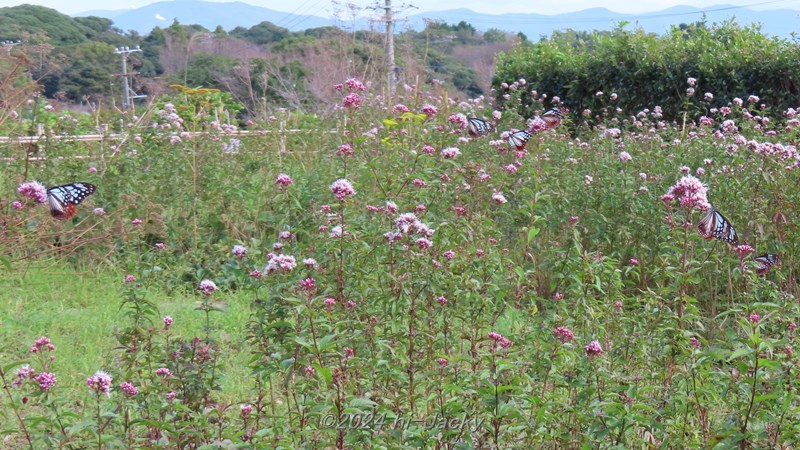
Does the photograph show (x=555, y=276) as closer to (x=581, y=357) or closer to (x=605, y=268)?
(x=605, y=268)

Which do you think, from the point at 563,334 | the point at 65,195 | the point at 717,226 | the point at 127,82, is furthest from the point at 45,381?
the point at 127,82

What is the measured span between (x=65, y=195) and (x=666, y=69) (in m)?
9.49

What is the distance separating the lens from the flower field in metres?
2.61

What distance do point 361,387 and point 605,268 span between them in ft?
4.77

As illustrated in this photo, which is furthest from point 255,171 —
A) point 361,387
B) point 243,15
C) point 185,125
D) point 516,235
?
point 243,15

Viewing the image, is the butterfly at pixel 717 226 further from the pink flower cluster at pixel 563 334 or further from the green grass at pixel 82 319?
the green grass at pixel 82 319

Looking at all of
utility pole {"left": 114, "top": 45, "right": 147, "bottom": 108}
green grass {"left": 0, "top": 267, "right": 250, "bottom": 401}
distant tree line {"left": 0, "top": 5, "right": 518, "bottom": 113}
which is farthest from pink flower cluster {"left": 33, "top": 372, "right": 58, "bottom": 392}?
distant tree line {"left": 0, "top": 5, "right": 518, "bottom": 113}

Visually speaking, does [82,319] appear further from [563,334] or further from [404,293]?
[563,334]

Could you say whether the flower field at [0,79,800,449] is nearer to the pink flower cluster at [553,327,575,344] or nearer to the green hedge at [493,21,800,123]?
the pink flower cluster at [553,327,575,344]

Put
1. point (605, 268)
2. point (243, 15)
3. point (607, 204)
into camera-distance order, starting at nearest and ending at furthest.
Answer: point (605, 268) < point (607, 204) < point (243, 15)

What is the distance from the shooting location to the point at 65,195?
4859mm

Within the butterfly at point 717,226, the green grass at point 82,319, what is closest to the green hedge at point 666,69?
the green grass at point 82,319

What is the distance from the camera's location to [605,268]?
392 cm

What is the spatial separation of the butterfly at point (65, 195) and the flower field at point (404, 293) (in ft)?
0.08
